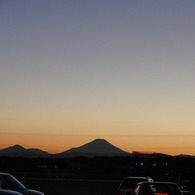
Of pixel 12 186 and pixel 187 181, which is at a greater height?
pixel 187 181

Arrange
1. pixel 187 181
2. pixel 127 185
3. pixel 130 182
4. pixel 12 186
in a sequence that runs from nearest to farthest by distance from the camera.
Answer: pixel 12 186 → pixel 187 181 → pixel 127 185 → pixel 130 182

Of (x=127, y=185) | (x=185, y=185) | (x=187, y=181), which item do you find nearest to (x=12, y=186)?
(x=127, y=185)

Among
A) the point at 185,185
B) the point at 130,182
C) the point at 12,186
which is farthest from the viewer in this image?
the point at 130,182

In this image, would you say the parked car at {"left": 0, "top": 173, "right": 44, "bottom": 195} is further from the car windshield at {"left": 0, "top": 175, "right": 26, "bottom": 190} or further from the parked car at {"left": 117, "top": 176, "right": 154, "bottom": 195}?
the parked car at {"left": 117, "top": 176, "right": 154, "bottom": 195}

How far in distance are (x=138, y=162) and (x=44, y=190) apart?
131 meters

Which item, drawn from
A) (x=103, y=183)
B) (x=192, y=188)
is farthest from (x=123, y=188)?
(x=103, y=183)

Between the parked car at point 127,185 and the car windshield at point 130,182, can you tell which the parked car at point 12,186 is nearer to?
the parked car at point 127,185

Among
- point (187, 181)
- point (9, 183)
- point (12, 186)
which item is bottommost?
point (12, 186)

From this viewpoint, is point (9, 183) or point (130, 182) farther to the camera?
point (130, 182)

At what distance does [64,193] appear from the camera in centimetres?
3584

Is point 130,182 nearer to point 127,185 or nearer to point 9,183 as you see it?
point 127,185

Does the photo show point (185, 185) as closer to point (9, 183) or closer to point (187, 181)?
point (187, 181)

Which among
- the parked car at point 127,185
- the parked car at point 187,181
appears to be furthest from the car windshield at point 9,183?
the parked car at point 187,181

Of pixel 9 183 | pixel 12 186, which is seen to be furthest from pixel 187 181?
pixel 9 183
